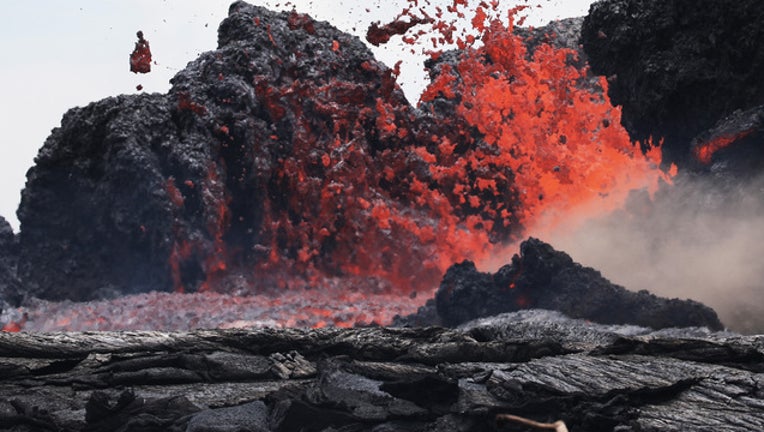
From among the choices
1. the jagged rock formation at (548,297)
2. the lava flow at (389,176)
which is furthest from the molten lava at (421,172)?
the jagged rock formation at (548,297)

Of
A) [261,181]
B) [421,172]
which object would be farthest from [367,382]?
[421,172]

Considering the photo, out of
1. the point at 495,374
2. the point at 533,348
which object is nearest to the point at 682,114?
the point at 533,348

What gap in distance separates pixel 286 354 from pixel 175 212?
17930mm

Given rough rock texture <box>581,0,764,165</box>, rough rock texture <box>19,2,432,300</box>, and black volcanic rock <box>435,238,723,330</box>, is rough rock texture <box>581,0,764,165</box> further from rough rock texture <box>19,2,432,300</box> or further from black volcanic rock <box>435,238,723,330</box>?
rough rock texture <box>19,2,432,300</box>

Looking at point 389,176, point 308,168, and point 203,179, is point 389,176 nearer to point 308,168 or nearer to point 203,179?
point 308,168

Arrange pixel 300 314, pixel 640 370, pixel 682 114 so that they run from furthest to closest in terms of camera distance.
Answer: pixel 300 314
pixel 682 114
pixel 640 370

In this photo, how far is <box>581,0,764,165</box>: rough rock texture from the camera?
15750mm

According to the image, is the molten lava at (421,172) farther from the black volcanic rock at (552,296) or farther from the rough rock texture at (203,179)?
the black volcanic rock at (552,296)

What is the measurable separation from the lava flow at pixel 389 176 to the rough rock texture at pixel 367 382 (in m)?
14.3

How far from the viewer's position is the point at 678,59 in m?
16.5

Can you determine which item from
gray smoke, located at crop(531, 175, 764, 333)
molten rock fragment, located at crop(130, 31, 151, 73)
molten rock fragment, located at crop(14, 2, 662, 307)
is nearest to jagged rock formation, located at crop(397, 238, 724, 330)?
gray smoke, located at crop(531, 175, 764, 333)

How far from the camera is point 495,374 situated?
20.4 ft

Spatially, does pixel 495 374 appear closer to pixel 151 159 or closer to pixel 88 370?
pixel 88 370

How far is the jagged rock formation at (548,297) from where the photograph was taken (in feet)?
42.5
